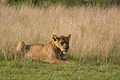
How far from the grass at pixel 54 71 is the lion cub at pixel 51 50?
1.07 ft

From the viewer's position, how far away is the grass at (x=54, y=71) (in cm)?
550

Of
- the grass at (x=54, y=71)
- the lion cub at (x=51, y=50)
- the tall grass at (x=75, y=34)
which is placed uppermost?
the tall grass at (x=75, y=34)

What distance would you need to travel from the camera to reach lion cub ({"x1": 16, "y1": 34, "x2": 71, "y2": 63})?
6.85m

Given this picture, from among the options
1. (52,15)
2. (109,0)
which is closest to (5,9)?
(52,15)

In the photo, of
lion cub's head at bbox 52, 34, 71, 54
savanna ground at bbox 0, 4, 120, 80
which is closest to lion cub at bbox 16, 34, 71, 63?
lion cub's head at bbox 52, 34, 71, 54

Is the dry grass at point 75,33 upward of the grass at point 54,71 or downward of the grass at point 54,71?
upward

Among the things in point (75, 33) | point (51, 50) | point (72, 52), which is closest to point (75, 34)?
point (75, 33)

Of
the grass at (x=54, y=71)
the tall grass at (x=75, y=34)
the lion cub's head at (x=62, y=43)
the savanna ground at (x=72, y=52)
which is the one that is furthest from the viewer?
the tall grass at (x=75, y=34)

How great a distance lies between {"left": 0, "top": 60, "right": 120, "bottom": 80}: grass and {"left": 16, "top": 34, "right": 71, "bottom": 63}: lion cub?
1.07ft

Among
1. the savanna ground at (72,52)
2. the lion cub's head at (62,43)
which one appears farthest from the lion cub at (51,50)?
the savanna ground at (72,52)

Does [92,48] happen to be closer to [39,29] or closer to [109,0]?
[39,29]

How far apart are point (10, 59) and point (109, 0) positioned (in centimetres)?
1173

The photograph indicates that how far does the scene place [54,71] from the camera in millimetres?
5992

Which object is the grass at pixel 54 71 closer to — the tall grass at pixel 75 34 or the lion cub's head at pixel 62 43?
the lion cub's head at pixel 62 43
